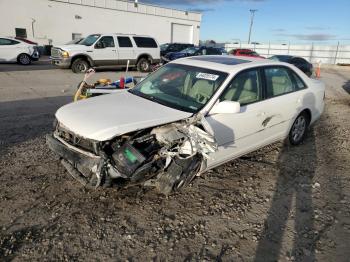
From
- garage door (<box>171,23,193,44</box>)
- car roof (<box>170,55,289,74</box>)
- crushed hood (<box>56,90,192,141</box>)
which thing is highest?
garage door (<box>171,23,193,44</box>)

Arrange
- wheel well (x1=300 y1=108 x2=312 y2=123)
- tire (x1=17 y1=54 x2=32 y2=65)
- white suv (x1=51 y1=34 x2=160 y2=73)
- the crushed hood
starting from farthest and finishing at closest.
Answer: tire (x1=17 y1=54 x2=32 y2=65), white suv (x1=51 y1=34 x2=160 y2=73), wheel well (x1=300 y1=108 x2=312 y2=123), the crushed hood

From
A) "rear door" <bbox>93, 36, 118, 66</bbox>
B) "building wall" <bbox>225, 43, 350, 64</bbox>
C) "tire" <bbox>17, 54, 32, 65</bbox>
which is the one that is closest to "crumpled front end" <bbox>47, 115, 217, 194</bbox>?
"rear door" <bbox>93, 36, 118, 66</bbox>

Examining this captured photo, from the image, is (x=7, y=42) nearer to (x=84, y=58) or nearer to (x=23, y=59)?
(x=23, y=59)

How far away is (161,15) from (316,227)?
119 feet

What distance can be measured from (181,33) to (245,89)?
36.9 m

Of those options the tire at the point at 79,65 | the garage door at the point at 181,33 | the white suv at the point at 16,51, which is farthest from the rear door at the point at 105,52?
the garage door at the point at 181,33

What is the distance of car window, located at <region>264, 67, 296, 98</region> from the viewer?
15.9 ft

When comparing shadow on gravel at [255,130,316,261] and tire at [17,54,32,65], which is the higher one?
tire at [17,54,32,65]

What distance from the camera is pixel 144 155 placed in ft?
11.2

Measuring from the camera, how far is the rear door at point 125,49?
640 inches

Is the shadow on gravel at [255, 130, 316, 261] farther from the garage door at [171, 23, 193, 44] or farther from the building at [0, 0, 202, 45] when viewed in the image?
the garage door at [171, 23, 193, 44]

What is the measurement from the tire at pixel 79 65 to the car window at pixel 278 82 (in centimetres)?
1206

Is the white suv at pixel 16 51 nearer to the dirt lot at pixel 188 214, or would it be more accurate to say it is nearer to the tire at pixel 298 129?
the dirt lot at pixel 188 214

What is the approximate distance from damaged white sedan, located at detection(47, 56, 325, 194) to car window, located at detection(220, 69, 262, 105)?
0.01 metres
